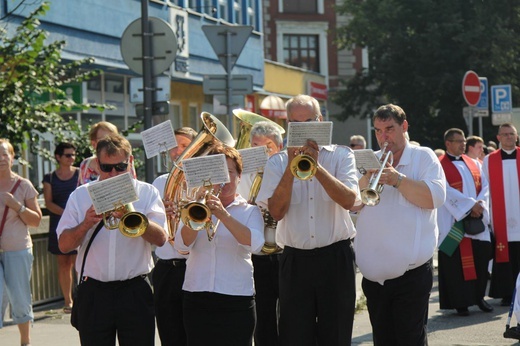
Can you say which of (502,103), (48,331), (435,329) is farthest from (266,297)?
(502,103)

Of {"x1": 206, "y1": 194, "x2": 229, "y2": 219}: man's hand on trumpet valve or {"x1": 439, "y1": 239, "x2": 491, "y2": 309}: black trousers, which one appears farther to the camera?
{"x1": 439, "y1": 239, "x2": 491, "y2": 309}: black trousers

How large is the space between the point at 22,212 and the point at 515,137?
5.91 m

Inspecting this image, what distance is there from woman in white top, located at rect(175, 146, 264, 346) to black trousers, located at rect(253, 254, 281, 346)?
1.48 metres

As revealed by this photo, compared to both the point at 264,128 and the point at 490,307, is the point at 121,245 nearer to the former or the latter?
the point at 264,128

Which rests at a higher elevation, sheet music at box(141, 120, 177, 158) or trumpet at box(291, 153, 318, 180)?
sheet music at box(141, 120, 177, 158)

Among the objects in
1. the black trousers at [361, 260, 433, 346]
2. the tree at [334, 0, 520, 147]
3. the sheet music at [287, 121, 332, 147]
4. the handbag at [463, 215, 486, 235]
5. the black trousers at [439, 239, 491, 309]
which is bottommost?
the black trousers at [439, 239, 491, 309]

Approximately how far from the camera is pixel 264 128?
9.40m

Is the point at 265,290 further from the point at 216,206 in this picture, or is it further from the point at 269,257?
the point at 216,206

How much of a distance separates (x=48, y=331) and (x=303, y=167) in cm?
587

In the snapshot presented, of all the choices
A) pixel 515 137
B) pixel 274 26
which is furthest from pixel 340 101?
pixel 515 137

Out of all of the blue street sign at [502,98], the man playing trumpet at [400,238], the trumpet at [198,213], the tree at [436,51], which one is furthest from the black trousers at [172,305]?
the tree at [436,51]

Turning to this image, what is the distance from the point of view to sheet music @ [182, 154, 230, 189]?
714 cm

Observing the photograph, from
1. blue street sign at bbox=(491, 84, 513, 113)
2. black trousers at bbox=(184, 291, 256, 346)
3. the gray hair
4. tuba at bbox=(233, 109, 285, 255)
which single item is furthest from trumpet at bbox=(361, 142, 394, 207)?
blue street sign at bbox=(491, 84, 513, 113)

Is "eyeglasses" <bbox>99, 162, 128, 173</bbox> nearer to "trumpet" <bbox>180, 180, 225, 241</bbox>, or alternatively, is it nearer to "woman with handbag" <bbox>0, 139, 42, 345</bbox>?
"trumpet" <bbox>180, 180, 225, 241</bbox>
